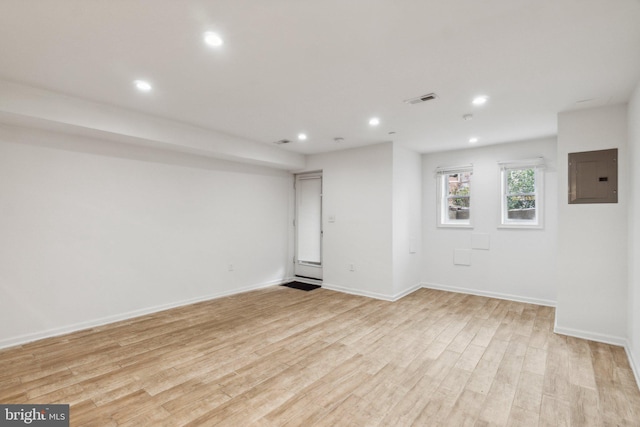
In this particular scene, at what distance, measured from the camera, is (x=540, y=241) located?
A: 195 inches

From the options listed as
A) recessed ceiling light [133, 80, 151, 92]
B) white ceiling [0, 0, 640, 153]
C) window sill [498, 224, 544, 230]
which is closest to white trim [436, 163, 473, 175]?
window sill [498, 224, 544, 230]

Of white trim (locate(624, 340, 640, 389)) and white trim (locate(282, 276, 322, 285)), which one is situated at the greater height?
white trim (locate(624, 340, 640, 389))

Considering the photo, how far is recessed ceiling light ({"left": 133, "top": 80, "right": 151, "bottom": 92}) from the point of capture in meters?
2.92

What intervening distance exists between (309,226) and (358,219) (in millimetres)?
1429

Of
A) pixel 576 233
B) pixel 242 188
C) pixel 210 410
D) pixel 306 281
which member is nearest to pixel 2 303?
pixel 210 410

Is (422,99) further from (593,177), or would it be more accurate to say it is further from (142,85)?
(142,85)

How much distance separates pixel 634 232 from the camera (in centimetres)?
293

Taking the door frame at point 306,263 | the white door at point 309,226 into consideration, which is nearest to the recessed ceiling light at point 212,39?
the door frame at point 306,263

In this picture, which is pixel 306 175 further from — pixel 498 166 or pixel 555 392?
pixel 555 392

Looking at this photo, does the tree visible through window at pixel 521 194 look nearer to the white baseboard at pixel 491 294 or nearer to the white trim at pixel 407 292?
the white baseboard at pixel 491 294

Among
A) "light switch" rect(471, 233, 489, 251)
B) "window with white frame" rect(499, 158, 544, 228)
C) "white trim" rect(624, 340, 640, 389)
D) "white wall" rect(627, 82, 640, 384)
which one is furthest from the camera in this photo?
"light switch" rect(471, 233, 489, 251)

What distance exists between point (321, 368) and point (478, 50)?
3003mm

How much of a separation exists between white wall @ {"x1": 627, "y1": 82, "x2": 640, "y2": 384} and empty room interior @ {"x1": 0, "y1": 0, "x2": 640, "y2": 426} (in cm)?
6

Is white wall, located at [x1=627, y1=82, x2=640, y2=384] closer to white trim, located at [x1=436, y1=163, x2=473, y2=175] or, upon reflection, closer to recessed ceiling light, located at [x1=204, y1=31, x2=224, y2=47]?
white trim, located at [x1=436, y1=163, x2=473, y2=175]
